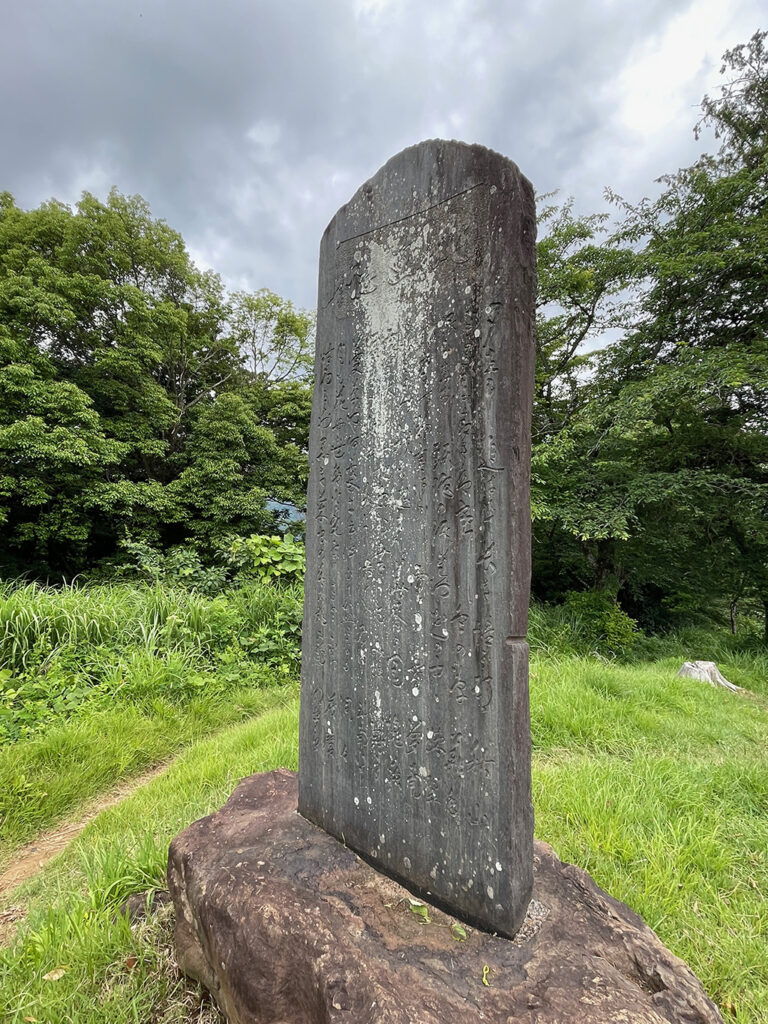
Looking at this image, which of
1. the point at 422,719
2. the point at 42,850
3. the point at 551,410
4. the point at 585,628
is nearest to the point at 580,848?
the point at 422,719

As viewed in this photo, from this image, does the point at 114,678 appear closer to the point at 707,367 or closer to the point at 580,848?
the point at 580,848

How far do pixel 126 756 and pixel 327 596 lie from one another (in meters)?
2.25

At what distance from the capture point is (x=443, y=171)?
5.02ft

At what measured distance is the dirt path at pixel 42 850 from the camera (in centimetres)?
196

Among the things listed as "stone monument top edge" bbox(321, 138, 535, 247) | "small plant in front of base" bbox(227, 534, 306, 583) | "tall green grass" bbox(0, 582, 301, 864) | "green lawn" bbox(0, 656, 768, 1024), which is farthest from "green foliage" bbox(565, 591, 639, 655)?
"stone monument top edge" bbox(321, 138, 535, 247)

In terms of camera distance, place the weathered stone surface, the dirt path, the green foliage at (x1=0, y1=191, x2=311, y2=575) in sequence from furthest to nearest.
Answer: the green foliage at (x1=0, y1=191, x2=311, y2=575) < the dirt path < the weathered stone surface

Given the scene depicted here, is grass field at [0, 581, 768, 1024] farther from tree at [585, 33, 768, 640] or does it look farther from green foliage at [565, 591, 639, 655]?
tree at [585, 33, 768, 640]

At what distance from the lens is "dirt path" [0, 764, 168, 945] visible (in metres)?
1.96

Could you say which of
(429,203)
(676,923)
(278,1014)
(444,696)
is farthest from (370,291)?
(676,923)

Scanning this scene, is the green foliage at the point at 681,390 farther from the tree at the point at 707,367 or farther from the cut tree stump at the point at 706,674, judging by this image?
the cut tree stump at the point at 706,674

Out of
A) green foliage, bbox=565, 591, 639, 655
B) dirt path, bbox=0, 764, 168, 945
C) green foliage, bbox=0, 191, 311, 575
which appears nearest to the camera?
dirt path, bbox=0, 764, 168, 945

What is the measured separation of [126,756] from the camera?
300cm

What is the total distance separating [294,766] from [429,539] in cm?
197

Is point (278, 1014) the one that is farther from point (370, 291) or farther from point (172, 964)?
point (370, 291)
